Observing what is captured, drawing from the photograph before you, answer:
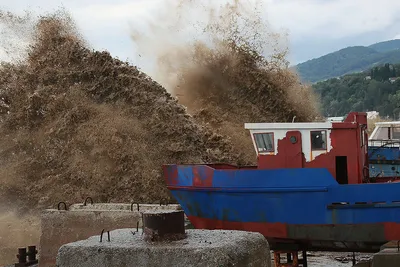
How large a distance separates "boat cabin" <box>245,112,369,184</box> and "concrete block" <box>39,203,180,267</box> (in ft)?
8.25

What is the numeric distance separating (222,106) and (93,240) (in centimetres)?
1645

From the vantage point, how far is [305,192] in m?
8.35

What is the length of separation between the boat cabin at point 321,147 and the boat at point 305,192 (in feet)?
0.05

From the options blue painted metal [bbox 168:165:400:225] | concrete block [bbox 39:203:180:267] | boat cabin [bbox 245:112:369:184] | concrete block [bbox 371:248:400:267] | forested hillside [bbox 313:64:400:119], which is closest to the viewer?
concrete block [bbox 371:248:400:267]

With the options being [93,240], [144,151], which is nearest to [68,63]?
[144,151]

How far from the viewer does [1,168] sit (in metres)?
15.1

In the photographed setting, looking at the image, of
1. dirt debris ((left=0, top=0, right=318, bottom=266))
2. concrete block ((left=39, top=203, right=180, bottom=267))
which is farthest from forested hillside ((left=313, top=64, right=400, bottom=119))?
concrete block ((left=39, top=203, right=180, bottom=267))

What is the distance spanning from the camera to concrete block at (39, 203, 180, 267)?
22.8ft

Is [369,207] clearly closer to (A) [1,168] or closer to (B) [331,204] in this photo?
(B) [331,204]

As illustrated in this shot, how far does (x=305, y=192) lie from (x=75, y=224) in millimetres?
3562

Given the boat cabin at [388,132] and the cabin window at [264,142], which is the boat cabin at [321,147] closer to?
the cabin window at [264,142]

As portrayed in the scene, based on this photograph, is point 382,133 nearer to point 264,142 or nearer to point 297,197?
point 264,142

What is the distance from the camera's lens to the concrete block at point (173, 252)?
9.72ft

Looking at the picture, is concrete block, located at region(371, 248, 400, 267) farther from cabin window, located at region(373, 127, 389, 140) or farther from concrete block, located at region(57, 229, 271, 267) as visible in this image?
cabin window, located at region(373, 127, 389, 140)
